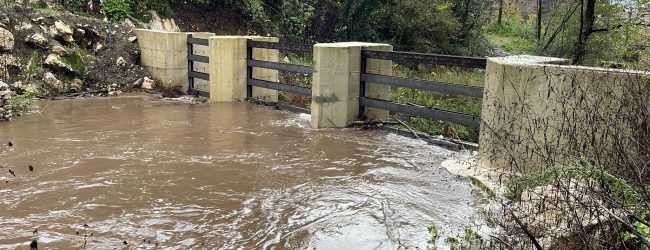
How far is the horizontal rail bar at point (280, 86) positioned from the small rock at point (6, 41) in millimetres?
5370

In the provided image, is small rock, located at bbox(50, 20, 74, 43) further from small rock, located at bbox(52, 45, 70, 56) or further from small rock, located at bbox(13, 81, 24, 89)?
small rock, located at bbox(13, 81, 24, 89)

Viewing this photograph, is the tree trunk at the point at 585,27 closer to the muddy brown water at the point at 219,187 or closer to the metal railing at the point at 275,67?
the metal railing at the point at 275,67

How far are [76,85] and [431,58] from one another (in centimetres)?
862

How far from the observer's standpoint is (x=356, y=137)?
921cm

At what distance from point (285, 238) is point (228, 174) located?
2134mm

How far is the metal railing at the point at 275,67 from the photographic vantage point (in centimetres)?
1083

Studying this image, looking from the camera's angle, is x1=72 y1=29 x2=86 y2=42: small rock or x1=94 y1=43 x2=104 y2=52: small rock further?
x1=94 y1=43 x2=104 y2=52: small rock

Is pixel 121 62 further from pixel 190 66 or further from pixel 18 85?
pixel 18 85

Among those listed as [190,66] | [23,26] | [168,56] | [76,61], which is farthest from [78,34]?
[190,66]

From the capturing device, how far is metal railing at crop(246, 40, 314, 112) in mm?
10828

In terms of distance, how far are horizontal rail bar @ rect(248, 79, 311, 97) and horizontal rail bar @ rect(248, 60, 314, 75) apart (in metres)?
0.35

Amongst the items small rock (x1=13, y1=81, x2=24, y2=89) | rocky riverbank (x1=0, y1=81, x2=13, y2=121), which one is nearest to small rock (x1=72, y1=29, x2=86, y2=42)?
small rock (x1=13, y1=81, x2=24, y2=89)

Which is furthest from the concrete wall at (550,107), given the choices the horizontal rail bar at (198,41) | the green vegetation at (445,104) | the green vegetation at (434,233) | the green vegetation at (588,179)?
the horizontal rail bar at (198,41)

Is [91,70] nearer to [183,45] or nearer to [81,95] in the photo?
[81,95]
